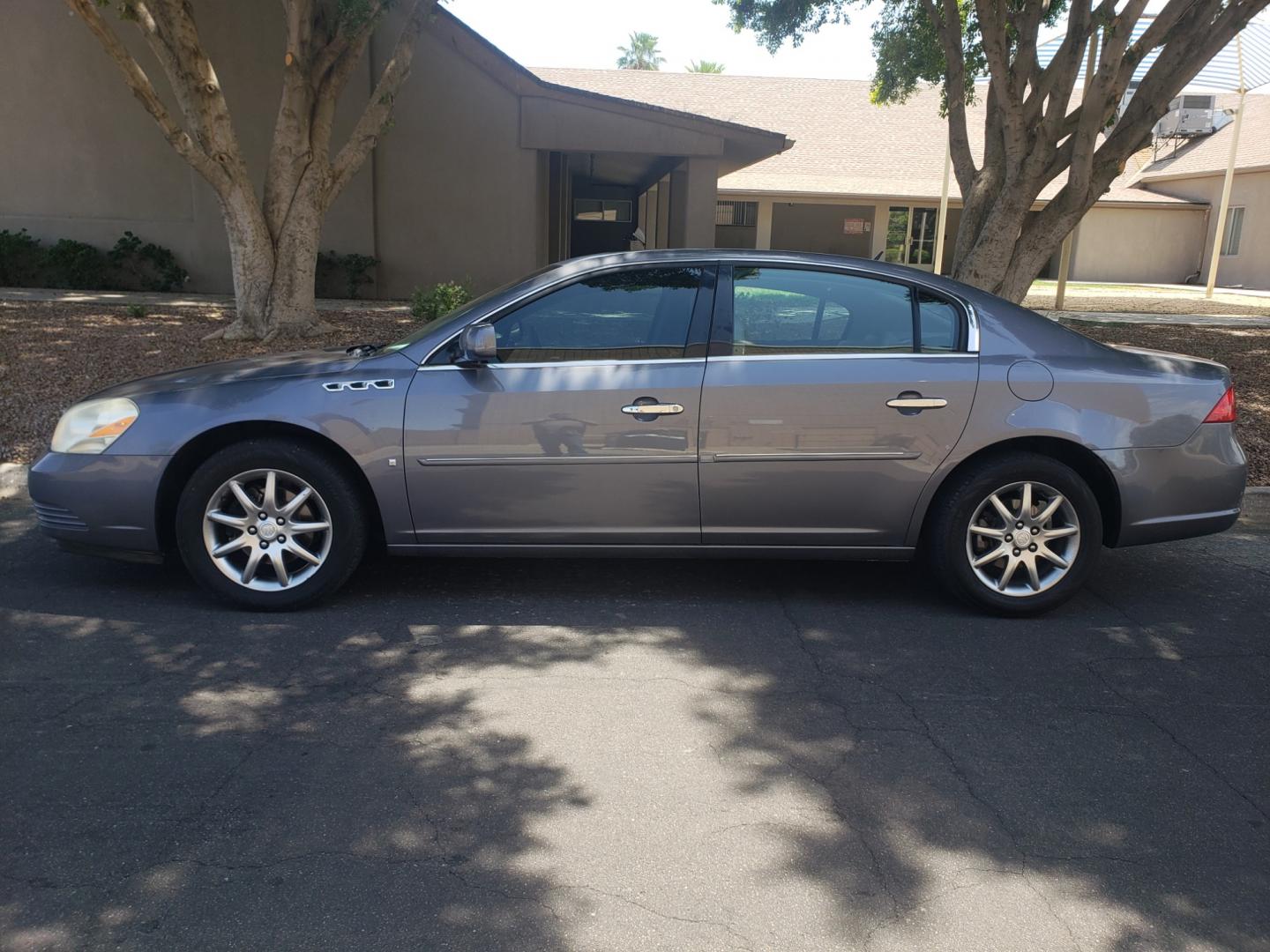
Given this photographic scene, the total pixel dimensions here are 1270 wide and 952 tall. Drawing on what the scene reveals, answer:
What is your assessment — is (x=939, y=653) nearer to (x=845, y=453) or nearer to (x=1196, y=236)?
(x=845, y=453)

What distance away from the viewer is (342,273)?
16.4m

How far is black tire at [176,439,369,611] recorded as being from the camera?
4664 millimetres

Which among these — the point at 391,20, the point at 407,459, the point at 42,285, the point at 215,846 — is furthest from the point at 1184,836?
the point at 42,285

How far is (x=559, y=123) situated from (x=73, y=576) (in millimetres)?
12004

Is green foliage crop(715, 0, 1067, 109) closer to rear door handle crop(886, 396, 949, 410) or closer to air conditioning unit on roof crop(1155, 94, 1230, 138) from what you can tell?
rear door handle crop(886, 396, 949, 410)

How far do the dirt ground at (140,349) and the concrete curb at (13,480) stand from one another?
0.18 metres

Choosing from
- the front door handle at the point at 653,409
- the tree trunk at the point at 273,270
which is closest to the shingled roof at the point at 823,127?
the tree trunk at the point at 273,270

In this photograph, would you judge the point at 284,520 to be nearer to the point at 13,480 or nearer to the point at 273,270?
the point at 13,480

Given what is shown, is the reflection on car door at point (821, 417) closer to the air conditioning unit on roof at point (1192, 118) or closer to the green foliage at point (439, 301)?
the green foliage at point (439, 301)

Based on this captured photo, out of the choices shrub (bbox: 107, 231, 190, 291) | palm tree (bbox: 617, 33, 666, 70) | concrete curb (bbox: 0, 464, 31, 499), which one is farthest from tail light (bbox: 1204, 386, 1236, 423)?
palm tree (bbox: 617, 33, 666, 70)

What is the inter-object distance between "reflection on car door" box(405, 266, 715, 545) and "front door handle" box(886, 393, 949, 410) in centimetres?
89

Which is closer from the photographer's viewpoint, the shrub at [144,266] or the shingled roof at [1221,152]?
the shrub at [144,266]

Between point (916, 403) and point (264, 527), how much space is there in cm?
299

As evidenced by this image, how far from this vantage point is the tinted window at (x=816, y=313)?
4.88m
